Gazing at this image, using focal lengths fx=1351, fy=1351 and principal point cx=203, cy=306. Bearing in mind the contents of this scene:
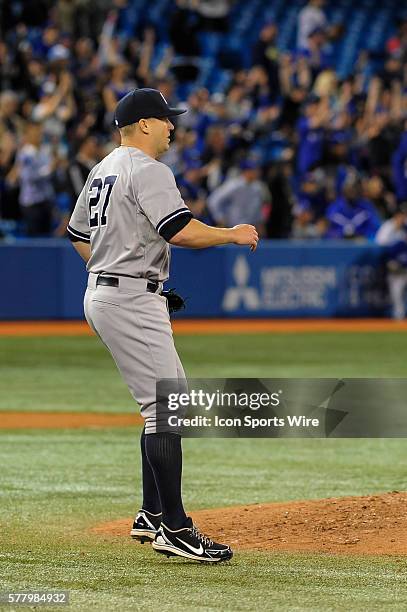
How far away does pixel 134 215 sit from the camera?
5477 millimetres

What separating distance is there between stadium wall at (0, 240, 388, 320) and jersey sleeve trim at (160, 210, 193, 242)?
13.6 meters

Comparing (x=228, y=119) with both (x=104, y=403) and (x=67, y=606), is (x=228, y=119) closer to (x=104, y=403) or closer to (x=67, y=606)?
(x=104, y=403)

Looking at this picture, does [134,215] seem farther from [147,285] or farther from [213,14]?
[213,14]

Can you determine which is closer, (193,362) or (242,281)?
(193,362)

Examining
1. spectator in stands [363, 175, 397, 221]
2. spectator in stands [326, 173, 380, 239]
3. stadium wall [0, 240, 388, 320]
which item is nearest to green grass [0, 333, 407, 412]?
stadium wall [0, 240, 388, 320]

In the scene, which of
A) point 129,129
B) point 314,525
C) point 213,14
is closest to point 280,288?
point 213,14

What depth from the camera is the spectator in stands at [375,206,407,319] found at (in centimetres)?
2027

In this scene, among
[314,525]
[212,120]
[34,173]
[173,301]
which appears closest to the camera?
[173,301]

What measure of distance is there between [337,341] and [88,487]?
32.6 ft

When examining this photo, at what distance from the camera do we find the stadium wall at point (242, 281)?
63.2ft

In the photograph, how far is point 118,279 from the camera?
552 cm

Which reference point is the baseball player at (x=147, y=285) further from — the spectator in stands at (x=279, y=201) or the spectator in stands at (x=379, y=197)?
the spectator in stands at (x=379, y=197)

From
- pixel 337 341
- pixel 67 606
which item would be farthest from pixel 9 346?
pixel 67 606

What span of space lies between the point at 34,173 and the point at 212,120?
424 cm
